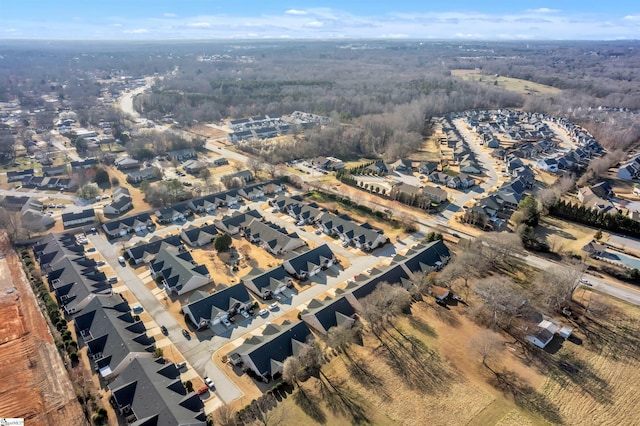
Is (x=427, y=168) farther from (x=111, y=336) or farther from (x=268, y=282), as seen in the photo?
(x=111, y=336)

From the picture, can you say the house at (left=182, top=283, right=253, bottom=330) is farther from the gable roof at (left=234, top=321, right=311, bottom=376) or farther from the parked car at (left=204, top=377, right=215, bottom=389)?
the parked car at (left=204, top=377, right=215, bottom=389)

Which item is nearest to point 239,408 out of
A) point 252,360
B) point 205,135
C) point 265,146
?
point 252,360

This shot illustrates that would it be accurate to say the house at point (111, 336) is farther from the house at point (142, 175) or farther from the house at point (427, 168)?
the house at point (427, 168)

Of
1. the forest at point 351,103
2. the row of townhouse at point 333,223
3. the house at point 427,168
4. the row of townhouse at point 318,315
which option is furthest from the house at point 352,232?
the forest at point 351,103

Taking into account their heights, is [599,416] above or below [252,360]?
below

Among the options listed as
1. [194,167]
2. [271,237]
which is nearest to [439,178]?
[271,237]

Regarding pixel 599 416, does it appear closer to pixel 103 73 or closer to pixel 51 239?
pixel 51 239

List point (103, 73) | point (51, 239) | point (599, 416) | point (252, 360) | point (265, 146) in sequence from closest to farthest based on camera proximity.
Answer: point (599, 416)
point (252, 360)
point (51, 239)
point (265, 146)
point (103, 73)
